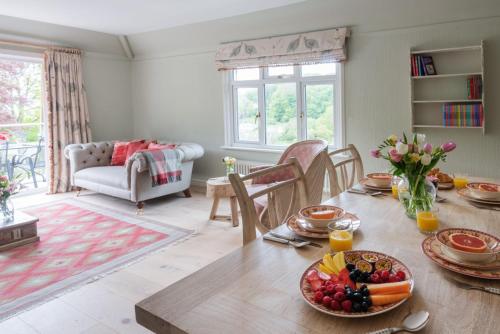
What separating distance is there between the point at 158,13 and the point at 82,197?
266cm

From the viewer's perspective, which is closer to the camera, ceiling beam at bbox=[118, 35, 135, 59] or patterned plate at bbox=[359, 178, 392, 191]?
patterned plate at bbox=[359, 178, 392, 191]

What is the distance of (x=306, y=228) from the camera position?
1.42 metres

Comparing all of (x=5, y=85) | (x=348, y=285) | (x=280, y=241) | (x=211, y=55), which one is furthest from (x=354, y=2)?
(x=5, y=85)

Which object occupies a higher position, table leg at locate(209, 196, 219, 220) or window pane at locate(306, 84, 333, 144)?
window pane at locate(306, 84, 333, 144)

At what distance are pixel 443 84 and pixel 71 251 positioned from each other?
12.4 feet

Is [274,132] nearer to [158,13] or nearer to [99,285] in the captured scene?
[158,13]

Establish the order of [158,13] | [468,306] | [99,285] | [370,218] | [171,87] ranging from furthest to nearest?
[171,87], [158,13], [99,285], [370,218], [468,306]

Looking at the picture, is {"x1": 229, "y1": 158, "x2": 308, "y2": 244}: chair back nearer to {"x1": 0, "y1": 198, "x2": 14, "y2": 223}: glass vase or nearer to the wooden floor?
the wooden floor

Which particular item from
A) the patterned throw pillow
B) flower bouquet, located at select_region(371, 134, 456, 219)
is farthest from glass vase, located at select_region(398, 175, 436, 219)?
the patterned throw pillow

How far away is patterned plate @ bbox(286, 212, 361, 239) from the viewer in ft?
4.50

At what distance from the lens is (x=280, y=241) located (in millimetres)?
1328

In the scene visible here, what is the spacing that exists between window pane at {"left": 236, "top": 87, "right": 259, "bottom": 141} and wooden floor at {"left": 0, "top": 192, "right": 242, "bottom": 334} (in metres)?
1.51

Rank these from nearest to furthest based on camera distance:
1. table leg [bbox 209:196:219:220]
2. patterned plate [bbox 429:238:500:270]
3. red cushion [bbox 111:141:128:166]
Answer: patterned plate [bbox 429:238:500:270], table leg [bbox 209:196:219:220], red cushion [bbox 111:141:128:166]

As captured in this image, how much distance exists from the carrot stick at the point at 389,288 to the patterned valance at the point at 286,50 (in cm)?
358
